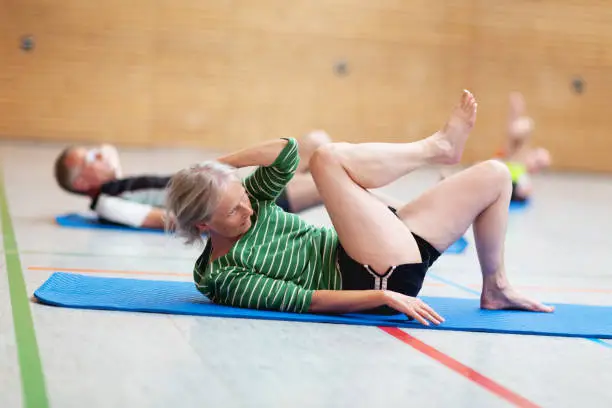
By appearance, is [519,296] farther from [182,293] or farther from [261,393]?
[261,393]

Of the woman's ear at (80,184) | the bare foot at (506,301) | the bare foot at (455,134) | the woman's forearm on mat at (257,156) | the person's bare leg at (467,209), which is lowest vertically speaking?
the woman's ear at (80,184)

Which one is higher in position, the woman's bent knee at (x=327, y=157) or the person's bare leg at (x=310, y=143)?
the woman's bent knee at (x=327, y=157)

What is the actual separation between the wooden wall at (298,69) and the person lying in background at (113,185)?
5.01 meters

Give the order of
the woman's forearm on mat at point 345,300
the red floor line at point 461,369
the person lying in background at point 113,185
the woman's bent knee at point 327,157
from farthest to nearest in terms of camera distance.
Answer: the person lying in background at point 113,185 < the woman's bent knee at point 327,157 < the woman's forearm on mat at point 345,300 < the red floor line at point 461,369

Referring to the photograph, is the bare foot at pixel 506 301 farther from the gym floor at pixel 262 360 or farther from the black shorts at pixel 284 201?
the black shorts at pixel 284 201

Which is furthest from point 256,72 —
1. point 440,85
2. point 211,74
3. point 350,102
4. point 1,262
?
point 1,262

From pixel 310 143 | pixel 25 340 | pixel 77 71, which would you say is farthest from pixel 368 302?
pixel 77 71

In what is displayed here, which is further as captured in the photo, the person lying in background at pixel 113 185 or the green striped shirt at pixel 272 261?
the person lying in background at pixel 113 185

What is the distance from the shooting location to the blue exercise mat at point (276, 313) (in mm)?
2803

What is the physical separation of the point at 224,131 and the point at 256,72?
2.55 feet

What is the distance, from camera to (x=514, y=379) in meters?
2.27

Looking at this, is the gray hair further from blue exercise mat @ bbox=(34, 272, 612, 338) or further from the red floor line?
the red floor line

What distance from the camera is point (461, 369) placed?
233 centimetres

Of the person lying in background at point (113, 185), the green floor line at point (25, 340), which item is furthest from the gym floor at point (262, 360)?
the person lying in background at point (113, 185)
